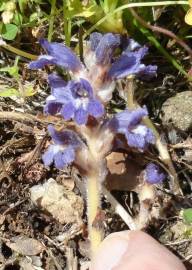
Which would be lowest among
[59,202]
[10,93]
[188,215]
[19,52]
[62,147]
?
[188,215]

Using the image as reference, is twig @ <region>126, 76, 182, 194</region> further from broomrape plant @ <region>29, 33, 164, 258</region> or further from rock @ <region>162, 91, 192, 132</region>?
broomrape plant @ <region>29, 33, 164, 258</region>

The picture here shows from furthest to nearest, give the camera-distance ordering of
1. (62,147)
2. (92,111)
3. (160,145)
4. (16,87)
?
(16,87), (160,145), (62,147), (92,111)

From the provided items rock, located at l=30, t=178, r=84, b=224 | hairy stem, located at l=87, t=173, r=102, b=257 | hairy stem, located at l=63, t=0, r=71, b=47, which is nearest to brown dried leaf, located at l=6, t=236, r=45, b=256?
rock, located at l=30, t=178, r=84, b=224

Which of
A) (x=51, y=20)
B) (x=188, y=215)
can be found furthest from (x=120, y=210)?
(x=51, y=20)

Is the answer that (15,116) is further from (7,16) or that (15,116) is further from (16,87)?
(7,16)

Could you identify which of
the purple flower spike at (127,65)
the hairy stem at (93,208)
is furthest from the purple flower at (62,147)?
the purple flower spike at (127,65)

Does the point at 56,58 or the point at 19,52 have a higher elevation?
the point at 19,52
